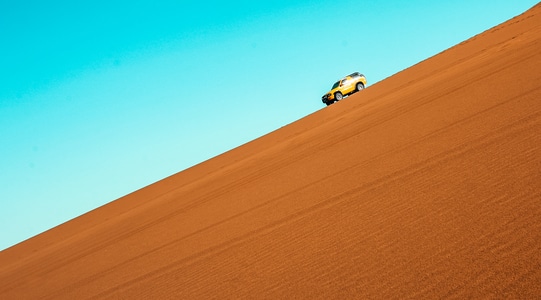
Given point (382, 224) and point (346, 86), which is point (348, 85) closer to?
point (346, 86)

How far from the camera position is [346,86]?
27.2 metres

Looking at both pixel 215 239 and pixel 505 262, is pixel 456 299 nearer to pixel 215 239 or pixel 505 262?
pixel 505 262

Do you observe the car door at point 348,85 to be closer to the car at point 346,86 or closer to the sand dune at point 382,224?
the car at point 346,86

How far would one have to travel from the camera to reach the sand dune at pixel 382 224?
315 centimetres

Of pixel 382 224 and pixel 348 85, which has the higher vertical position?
pixel 348 85

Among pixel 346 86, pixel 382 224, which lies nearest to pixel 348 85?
pixel 346 86

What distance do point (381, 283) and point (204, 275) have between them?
2.49m

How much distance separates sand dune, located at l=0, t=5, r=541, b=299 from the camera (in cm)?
315

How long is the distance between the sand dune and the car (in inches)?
660

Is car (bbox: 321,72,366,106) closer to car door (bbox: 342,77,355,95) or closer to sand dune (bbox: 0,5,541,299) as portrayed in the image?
car door (bbox: 342,77,355,95)

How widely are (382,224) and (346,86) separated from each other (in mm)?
23664

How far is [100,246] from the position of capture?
11.3 meters

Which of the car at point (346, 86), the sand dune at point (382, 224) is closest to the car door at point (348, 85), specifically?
the car at point (346, 86)

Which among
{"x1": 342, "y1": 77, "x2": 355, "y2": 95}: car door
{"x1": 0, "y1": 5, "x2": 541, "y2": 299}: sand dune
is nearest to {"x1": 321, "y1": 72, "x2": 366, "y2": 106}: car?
{"x1": 342, "y1": 77, "x2": 355, "y2": 95}: car door
